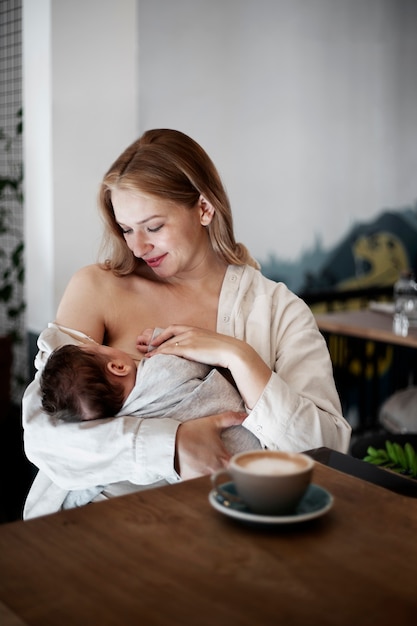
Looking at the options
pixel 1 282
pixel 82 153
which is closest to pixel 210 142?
pixel 82 153

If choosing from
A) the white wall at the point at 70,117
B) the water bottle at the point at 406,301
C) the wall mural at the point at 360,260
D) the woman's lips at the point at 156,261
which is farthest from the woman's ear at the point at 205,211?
the wall mural at the point at 360,260

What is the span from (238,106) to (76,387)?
258cm

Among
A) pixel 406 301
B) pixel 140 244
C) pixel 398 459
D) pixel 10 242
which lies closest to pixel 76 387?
pixel 140 244

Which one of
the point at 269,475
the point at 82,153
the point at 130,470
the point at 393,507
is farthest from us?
the point at 82,153

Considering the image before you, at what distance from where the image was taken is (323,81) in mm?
4129

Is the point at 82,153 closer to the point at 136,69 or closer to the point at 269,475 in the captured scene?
the point at 136,69

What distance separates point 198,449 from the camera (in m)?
1.47

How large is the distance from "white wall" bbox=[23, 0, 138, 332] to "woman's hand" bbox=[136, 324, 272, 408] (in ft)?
4.90

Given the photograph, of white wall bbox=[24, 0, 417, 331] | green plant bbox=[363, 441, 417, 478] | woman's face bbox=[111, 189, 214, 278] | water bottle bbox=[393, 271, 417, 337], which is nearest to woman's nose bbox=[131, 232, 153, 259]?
woman's face bbox=[111, 189, 214, 278]

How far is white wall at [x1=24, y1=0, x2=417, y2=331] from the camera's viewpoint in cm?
298

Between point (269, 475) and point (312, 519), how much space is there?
95 mm

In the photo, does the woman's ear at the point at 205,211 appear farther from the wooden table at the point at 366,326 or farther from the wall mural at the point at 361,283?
the wall mural at the point at 361,283

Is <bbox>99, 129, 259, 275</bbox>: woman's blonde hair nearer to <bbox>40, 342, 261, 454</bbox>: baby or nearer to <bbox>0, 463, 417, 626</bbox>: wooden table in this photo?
<bbox>40, 342, 261, 454</bbox>: baby

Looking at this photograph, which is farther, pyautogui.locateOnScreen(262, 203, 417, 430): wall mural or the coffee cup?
pyautogui.locateOnScreen(262, 203, 417, 430): wall mural
